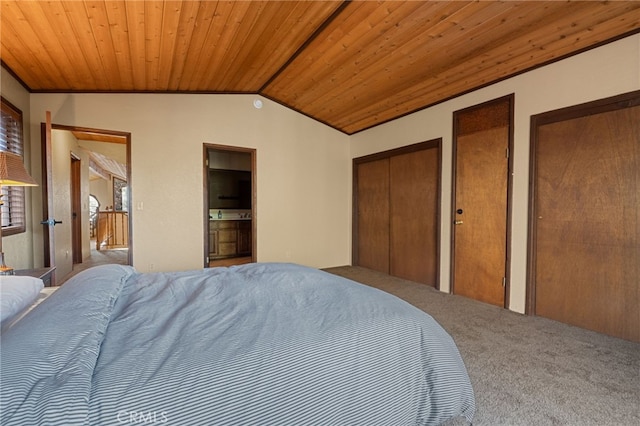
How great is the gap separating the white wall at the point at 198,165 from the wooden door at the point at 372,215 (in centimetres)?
45

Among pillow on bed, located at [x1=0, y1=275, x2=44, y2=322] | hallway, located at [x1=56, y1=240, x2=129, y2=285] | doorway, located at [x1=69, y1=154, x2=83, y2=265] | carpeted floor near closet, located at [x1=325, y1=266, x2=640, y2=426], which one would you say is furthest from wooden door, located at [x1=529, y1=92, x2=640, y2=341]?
doorway, located at [x1=69, y1=154, x2=83, y2=265]

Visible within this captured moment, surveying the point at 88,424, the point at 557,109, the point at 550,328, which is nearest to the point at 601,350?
the point at 550,328

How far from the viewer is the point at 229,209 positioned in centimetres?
596

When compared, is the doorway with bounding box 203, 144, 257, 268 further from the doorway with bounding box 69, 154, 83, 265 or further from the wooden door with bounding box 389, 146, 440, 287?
the wooden door with bounding box 389, 146, 440, 287

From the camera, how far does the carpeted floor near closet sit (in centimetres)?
154

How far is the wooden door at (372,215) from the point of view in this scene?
4715 millimetres

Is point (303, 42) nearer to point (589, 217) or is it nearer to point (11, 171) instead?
point (11, 171)

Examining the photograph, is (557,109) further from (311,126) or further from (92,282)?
(92,282)

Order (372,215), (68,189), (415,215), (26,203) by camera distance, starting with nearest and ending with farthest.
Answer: (26,203) → (415,215) → (68,189) → (372,215)

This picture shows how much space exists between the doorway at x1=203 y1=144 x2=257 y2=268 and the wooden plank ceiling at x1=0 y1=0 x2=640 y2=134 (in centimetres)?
220

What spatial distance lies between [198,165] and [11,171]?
2.15m

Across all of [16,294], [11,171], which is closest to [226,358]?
[16,294]

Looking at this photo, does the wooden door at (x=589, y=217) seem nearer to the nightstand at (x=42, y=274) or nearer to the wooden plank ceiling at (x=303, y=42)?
the wooden plank ceiling at (x=303, y=42)

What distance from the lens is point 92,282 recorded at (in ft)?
4.28
